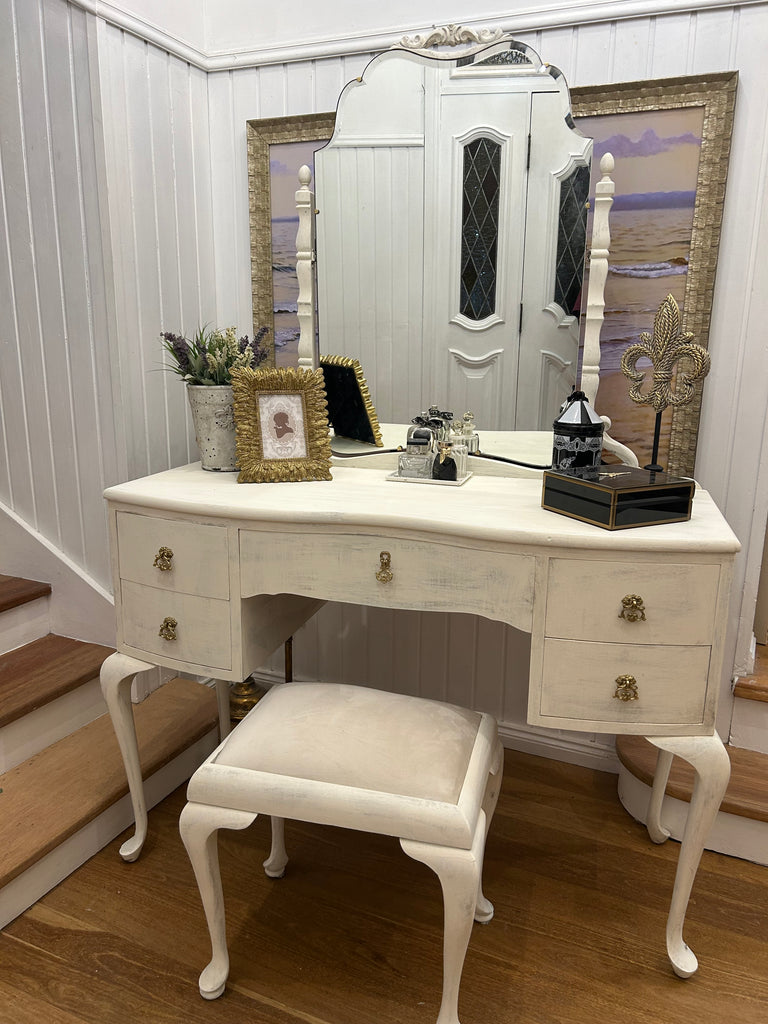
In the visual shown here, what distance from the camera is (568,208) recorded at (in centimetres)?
161

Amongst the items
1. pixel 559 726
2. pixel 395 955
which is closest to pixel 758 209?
pixel 559 726

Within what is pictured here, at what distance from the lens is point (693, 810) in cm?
131

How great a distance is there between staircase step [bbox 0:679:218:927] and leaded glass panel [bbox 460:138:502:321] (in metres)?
1.32

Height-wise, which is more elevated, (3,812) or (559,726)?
(559,726)

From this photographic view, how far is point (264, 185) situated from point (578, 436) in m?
1.15

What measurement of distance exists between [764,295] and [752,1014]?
1427 millimetres

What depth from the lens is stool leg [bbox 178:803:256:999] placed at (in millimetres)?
1233

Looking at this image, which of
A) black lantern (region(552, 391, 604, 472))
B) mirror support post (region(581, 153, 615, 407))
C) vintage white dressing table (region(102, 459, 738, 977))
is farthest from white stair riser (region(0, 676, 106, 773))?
mirror support post (region(581, 153, 615, 407))

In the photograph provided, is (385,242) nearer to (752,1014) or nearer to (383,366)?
(383,366)

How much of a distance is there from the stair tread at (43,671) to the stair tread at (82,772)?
14 cm

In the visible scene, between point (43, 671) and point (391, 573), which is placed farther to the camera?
point (43, 671)

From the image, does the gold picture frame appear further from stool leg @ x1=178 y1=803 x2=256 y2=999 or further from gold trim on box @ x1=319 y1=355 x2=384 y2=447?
stool leg @ x1=178 y1=803 x2=256 y2=999

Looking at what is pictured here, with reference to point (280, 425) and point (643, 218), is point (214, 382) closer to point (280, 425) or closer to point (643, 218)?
point (280, 425)

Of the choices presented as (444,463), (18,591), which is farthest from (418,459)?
(18,591)
